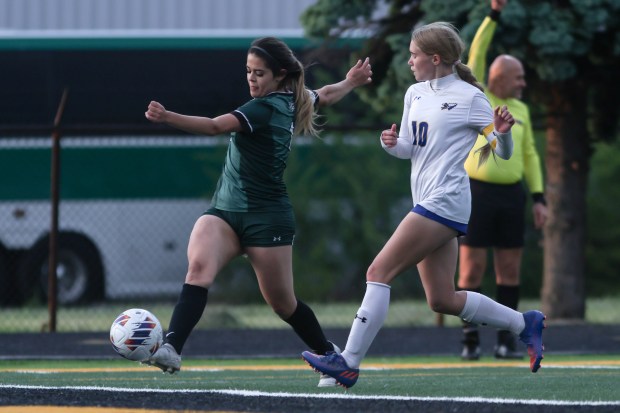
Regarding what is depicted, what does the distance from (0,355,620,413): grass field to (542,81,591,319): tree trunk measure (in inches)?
144

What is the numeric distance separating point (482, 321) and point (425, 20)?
6.61 m

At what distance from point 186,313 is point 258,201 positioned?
664mm

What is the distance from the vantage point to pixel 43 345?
12.0 metres

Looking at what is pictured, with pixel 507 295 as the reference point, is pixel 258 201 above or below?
above

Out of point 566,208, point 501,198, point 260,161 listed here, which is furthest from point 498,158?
point 566,208

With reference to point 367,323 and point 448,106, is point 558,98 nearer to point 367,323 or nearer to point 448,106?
point 448,106

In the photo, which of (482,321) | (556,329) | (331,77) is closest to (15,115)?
(331,77)

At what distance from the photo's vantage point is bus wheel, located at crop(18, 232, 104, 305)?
18.0 meters

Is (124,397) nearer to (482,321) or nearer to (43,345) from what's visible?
(482,321)

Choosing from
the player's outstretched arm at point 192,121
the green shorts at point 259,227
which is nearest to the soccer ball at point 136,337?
the green shorts at point 259,227

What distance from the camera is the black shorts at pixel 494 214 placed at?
386 inches

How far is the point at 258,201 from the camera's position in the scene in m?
7.14

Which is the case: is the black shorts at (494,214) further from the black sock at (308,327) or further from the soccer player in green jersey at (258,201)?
the soccer player in green jersey at (258,201)

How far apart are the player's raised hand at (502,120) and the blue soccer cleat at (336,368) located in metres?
1.38
